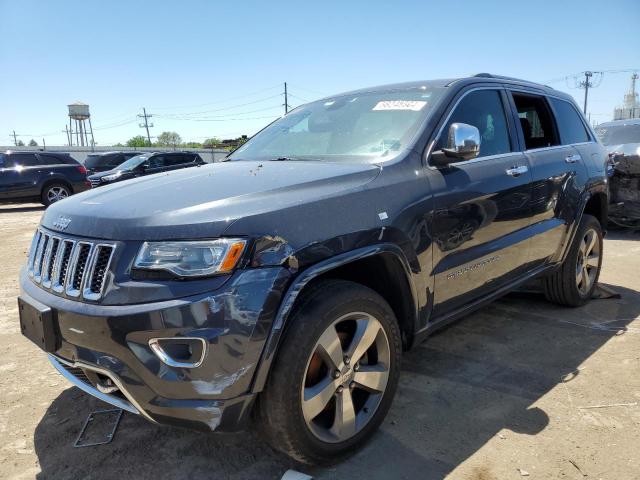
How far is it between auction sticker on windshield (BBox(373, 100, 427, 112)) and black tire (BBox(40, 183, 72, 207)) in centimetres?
1327

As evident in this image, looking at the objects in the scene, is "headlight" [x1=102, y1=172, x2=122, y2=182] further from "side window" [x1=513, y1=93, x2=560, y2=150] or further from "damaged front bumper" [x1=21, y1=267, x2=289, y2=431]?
"damaged front bumper" [x1=21, y1=267, x2=289, y2=431]

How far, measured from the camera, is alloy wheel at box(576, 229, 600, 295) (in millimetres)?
4590

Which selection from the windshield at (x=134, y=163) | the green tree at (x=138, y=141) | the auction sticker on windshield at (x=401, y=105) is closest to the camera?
the auction sticker on windshield at (x=401, y=105)

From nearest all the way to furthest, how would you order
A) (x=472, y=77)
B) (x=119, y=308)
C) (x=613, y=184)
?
(x=119, y=308) < (x=472, y=77) < (x=613, y=184)

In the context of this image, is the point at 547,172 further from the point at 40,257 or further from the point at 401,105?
the point at 40,257

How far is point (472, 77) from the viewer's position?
346 centimetres

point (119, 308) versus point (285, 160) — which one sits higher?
point (285, 160)

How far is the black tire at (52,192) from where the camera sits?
14.2 m

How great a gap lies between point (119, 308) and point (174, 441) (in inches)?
42.8

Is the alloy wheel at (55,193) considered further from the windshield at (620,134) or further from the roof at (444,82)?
the windshield at (620,134)

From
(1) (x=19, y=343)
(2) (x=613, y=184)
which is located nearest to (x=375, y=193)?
(1) (x=19, y=343)

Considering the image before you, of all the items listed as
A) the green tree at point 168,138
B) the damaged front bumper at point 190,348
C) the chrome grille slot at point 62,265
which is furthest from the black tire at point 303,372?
the green tree at point 168,138

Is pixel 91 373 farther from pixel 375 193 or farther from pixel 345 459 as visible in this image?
pixel 375 193

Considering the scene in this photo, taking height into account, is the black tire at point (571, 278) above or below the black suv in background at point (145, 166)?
below
